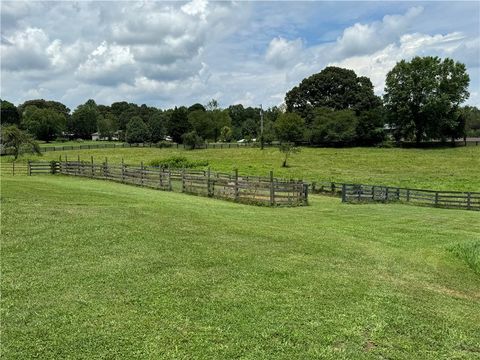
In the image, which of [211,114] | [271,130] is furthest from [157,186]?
[211,114]

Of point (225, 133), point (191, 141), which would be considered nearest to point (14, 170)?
point (191, 141)

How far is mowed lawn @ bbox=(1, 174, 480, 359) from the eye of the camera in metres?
5.97

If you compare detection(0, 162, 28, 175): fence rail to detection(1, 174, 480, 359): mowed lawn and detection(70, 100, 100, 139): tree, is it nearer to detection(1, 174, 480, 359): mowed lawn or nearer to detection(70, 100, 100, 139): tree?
detection(1, 174, 480, 359): mowed lawn

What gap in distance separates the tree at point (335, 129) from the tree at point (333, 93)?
13.9 meters

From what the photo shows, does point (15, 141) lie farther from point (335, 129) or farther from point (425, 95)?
point (425, 95)

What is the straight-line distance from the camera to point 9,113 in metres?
128

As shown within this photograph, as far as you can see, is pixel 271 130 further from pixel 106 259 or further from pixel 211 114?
pixel 106 259

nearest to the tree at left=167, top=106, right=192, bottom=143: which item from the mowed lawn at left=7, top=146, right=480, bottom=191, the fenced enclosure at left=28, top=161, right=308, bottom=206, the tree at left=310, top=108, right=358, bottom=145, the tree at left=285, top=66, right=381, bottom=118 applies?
the tree at left=285, top=66, right=381, bottom=118

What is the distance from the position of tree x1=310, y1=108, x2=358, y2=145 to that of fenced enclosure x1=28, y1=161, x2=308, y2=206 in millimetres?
54862

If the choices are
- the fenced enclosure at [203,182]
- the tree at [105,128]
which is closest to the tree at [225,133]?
the tree at [105,128]

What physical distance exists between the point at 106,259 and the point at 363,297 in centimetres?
489

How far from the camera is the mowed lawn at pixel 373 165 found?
46844 mm

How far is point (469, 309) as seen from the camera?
821cm

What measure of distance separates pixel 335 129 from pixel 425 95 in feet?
57.3
